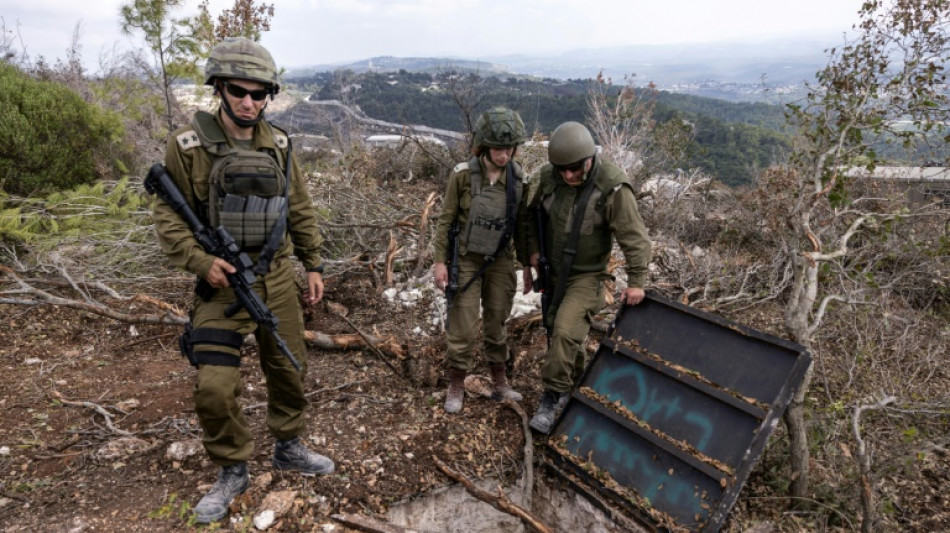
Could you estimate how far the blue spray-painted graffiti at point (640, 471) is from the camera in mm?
2547

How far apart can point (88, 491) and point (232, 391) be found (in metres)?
1.03

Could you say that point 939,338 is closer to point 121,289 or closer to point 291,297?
point 291,297

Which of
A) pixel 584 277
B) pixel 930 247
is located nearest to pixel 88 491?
pixel 584 277

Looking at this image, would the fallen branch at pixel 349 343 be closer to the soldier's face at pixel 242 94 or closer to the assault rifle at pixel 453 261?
the assault rifle at pixel 453 261

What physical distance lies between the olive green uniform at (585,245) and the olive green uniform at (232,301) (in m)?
1.35

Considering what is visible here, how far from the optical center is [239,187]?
7.40ft

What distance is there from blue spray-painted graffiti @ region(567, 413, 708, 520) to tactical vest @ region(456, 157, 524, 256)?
3.66 ft

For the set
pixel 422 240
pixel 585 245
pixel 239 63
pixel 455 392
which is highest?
pixel 239 63

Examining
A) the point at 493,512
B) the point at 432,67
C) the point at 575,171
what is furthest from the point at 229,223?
the point at 432,67

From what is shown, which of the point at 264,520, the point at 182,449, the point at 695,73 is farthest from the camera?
the point at 695,73

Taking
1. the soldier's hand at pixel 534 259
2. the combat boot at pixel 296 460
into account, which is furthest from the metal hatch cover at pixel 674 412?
the combat boot at pixel 296 460

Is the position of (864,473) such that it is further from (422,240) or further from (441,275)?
(422,240)

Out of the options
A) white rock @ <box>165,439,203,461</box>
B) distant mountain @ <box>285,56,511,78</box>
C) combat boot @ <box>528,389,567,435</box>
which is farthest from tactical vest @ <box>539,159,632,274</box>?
distant mountain @ <box>285,56,511,78</box>

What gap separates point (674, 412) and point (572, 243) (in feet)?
3.41
